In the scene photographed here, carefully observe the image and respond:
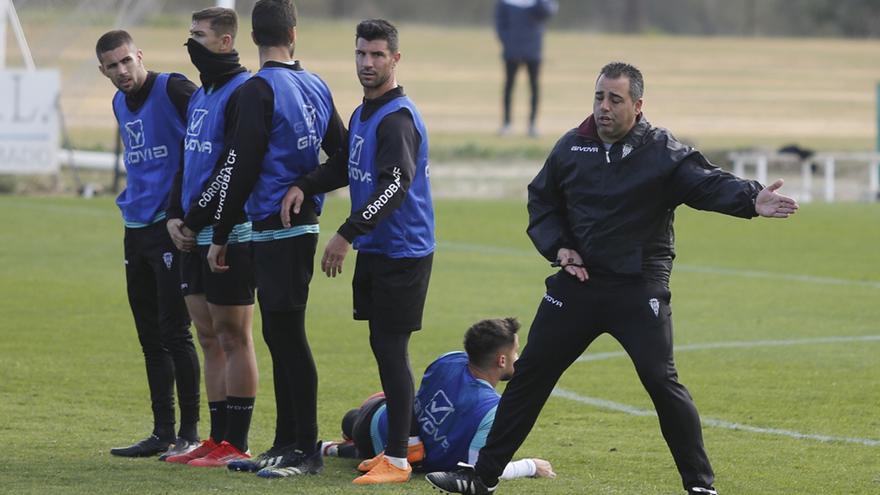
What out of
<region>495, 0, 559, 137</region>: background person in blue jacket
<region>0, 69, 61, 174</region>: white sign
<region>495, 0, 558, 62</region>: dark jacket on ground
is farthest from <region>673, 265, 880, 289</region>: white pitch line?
<region>495, 0, 558, 62</region>: dark jacket on ground

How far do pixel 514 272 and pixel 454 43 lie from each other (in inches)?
1160

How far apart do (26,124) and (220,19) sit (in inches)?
591

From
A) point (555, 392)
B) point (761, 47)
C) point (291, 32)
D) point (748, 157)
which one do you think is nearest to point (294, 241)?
point (291, 32)

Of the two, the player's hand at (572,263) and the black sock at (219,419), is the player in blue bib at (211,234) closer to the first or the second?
the black sock at (219,419)

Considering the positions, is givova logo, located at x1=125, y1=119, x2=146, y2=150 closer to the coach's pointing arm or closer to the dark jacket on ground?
the coach's pointing arm

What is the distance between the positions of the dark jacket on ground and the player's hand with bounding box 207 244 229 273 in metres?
20.5

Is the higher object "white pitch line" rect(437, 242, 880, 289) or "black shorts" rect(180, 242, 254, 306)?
"black shorts" rect(180, 242, 254, 306)

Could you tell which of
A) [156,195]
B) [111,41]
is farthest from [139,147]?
[111,41]

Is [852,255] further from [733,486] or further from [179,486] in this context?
[179,486]

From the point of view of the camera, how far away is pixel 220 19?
297 inches

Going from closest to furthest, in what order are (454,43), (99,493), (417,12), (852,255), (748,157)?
1. (99,493)
2. (852,255)
3. (748,157)
4. (454,43)
5. (417,12)

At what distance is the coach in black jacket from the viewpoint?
6641 millimetres

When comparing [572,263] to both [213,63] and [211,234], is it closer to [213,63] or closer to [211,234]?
[211,234]

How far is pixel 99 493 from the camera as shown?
6.94m
